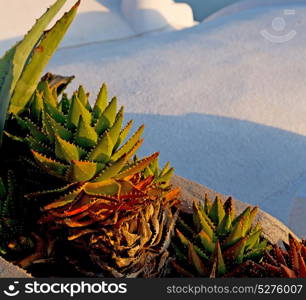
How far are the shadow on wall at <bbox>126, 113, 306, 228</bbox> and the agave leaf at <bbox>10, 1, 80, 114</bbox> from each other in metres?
1.13

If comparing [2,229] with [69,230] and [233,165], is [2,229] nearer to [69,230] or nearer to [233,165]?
[69,230]

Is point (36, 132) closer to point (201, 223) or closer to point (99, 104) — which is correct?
point (99, 104)

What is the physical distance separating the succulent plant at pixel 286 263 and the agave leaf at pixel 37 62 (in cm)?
56

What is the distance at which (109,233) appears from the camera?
1.05m

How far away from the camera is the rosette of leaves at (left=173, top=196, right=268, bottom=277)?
1111mm

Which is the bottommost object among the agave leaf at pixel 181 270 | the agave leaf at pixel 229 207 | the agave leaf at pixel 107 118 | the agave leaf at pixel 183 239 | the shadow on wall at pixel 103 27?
the agave leaf at pixel 181 270

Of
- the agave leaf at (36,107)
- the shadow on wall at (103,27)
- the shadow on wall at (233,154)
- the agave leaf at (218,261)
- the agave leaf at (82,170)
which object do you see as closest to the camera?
the agave leaf at (82,170)

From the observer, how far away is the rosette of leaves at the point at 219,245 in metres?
1.11

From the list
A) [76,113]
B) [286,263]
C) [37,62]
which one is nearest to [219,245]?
[286,263]

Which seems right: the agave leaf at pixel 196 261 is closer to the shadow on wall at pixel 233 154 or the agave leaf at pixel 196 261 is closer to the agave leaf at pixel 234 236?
the agave leaf at pixel 234 236

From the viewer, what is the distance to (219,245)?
1094 millimetres

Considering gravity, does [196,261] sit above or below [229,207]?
below

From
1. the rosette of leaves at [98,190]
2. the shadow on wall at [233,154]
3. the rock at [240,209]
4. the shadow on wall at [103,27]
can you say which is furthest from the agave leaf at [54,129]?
the shadow on wall at [103,27]

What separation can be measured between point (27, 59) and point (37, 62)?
4 cm
